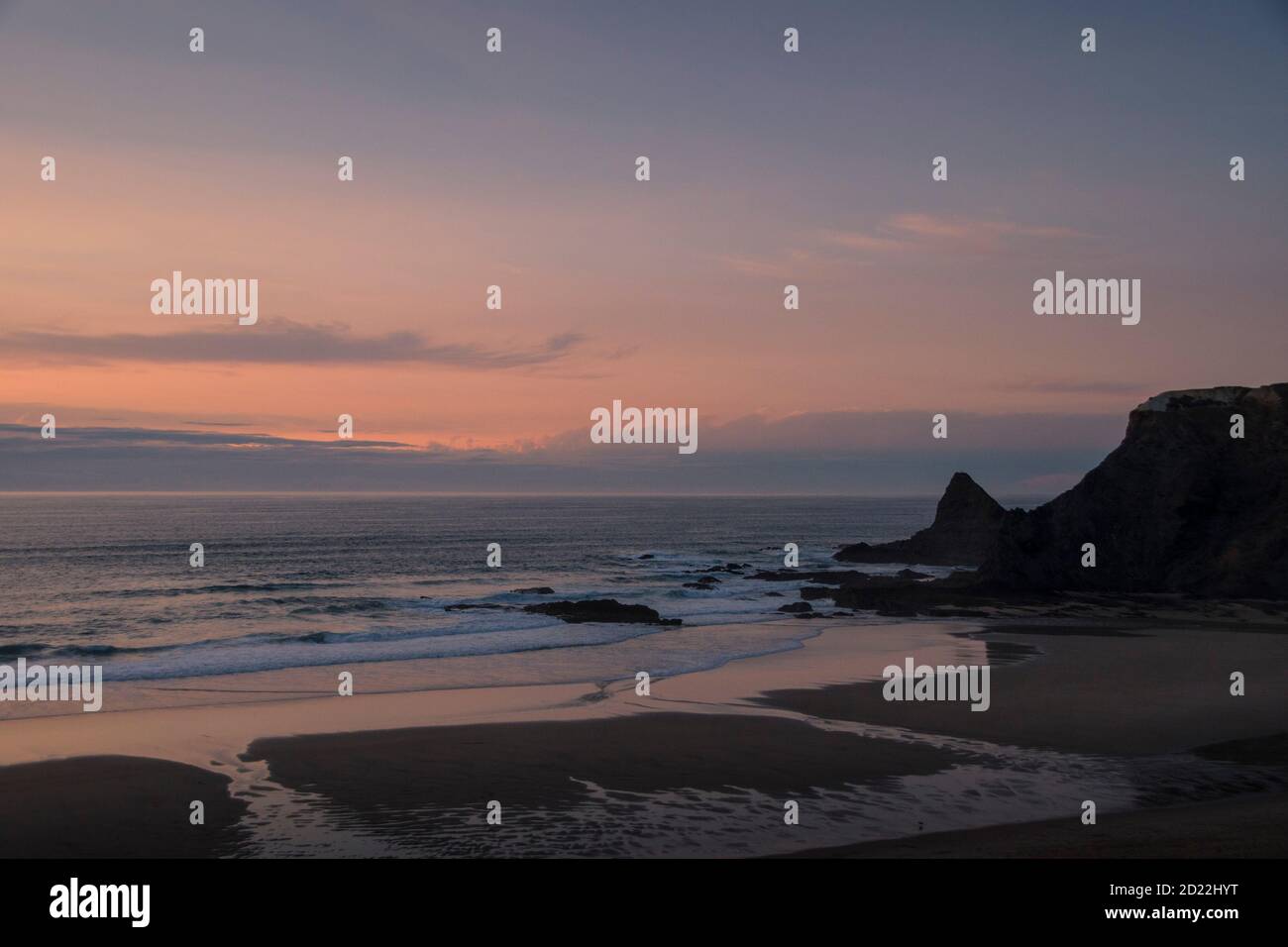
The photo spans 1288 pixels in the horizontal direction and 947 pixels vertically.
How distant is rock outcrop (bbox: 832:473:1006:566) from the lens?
2820 inches

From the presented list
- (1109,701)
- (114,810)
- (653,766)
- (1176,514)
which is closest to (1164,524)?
(1176,514)

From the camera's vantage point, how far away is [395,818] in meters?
13.3

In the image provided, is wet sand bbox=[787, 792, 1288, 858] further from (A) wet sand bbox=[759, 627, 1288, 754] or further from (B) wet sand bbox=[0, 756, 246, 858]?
(B) wet sand bbox=[0, 756, 246, 858]

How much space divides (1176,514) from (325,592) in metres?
41.2

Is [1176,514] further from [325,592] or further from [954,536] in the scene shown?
[325,592]

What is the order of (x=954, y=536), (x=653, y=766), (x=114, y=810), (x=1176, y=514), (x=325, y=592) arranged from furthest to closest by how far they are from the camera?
1. (x=954, y=536)
2. (x=325, y=592)
3. (x=1176, y=514)
4. (x=653, y=766)
5. (x=114, y=810)

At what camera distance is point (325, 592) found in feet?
159

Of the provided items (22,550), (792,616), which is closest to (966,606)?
(792,616)

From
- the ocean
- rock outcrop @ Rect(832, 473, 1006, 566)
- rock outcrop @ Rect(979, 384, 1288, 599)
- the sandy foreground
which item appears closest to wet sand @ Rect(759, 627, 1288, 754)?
the sandy foreground

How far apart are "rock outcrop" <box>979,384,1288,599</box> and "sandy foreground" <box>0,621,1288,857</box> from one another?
17.7 meters

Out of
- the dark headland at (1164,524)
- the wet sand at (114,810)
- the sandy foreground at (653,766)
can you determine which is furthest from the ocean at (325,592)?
the wet sand at (114,810)
